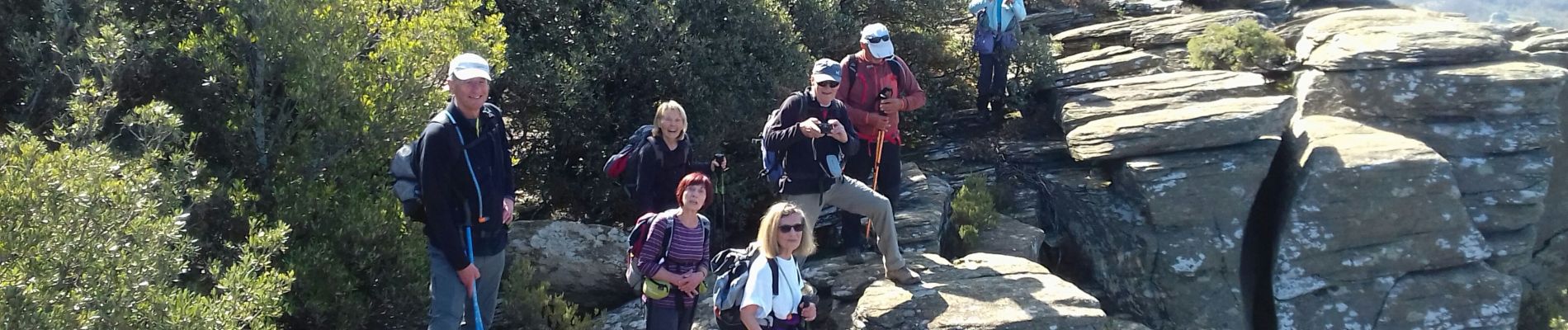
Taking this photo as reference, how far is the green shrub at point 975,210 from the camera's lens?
13.5 meters

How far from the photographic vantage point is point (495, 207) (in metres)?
6.91

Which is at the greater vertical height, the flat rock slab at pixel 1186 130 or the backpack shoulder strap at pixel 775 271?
the backpack shoulder strap at pixel 775 271

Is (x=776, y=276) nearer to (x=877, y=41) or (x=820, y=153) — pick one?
(x=820, y=153)

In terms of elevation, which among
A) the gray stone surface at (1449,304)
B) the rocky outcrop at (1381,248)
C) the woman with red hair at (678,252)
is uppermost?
the woman with red hair at (678,252)

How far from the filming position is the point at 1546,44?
18109 millimetres

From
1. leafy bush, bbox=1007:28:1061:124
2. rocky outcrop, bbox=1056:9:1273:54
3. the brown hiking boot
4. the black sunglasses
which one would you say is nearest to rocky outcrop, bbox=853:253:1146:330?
the brown hiking boot

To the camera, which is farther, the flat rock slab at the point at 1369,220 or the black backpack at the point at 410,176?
the flat rock slab at the point at 1369,220

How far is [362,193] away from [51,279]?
3.71 metres

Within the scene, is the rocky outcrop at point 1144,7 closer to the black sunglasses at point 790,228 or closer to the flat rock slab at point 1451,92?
the flat rock slab at point 1451,92

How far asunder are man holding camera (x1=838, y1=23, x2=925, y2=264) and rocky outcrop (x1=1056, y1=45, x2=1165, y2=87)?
7.78m


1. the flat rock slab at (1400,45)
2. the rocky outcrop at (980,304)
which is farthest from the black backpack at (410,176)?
the flat rock slab at (1400,45)

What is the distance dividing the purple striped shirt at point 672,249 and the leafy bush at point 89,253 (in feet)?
7.90

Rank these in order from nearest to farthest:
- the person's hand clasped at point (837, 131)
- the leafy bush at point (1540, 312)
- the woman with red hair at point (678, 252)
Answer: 1. the woman with red hair at point (678, 252)
2. the person's hand clasped at point (837, 131)
3. the leafy bush at point (1540, 312)

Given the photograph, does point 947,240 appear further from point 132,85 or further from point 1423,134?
point 132,85
